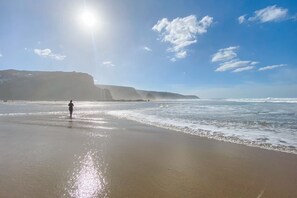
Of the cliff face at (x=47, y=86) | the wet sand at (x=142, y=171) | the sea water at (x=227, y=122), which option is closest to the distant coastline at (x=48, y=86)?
the cliff face at (x=47, y=86)

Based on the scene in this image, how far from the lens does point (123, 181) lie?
6.01 m

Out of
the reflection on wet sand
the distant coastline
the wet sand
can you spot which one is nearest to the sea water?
the wet sand

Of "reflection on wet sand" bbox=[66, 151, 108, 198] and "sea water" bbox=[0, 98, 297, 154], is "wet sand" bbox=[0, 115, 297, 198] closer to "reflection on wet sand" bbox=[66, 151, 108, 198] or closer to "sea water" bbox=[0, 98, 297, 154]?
"reflection on wet sand" bbox=[66, 151, 108, 198]

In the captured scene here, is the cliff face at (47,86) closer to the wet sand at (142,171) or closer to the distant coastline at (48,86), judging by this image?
the distant coastline at (48,86)

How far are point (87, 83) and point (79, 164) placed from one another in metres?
193

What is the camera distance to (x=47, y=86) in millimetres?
182250

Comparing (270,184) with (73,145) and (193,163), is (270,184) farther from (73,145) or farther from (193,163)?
(73,145)

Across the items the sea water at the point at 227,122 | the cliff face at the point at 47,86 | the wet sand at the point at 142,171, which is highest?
the cliff face at the point at 47,86

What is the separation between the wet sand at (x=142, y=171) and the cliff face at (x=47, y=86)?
178723 millimetres

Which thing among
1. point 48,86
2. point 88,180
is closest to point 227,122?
point 88,180

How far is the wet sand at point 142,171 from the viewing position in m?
5.43

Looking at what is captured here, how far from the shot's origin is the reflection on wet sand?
5188 mm

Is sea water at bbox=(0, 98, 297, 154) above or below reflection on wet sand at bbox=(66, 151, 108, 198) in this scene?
above

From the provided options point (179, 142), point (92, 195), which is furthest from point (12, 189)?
point (179, 142)
